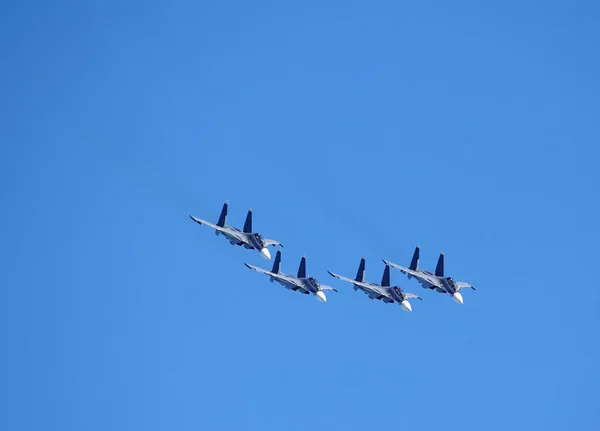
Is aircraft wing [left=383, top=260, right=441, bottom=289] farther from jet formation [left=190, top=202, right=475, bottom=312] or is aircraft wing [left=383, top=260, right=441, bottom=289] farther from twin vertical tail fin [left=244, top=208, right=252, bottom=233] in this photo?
twin vertical tail fin [left=244, top=208, right=252, bottom=233]

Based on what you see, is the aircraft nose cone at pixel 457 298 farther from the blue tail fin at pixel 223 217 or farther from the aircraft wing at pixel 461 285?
the blue tail fin at pixel 223 217

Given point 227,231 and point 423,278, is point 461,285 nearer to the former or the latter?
point 423,278

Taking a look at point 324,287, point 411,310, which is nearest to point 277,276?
point 324,287

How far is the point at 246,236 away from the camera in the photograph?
142 m

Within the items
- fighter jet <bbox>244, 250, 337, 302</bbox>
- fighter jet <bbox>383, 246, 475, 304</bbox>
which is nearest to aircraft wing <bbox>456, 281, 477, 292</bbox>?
fighter jet <bbox>383, 246, 475, 304</bbox>

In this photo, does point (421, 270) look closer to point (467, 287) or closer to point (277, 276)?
point (467, 287)

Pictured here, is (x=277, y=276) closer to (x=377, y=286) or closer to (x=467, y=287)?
(x=377, y=286)

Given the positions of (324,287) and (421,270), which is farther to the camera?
(421,270)

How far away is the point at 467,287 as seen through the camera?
5768 inches

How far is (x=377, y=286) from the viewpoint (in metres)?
142

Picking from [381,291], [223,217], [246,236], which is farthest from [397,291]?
[223,217]

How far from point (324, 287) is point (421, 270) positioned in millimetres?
14181

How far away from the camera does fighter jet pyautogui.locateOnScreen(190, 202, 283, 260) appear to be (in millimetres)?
141000

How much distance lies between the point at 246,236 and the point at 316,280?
29.5 ft
